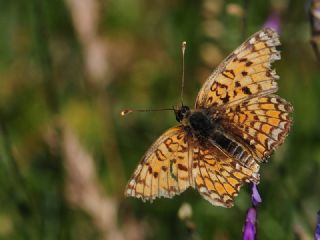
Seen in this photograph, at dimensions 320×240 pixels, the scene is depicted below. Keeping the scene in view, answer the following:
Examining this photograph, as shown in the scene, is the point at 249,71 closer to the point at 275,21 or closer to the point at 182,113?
the point at 182,113

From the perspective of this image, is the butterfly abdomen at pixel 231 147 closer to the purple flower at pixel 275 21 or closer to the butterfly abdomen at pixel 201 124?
the butterfly abdomen at pixel 201 124

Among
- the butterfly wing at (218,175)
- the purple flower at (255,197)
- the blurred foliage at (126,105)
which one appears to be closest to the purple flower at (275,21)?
the blurred foliage at (126,105)

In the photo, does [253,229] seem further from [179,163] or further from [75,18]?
[75,18]

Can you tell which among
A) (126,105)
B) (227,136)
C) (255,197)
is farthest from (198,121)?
(126,105)

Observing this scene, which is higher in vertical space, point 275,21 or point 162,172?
point 275,21

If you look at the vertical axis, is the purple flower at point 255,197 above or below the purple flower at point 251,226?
above

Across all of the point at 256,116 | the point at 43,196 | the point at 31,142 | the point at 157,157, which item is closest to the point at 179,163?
the point at 157,157
